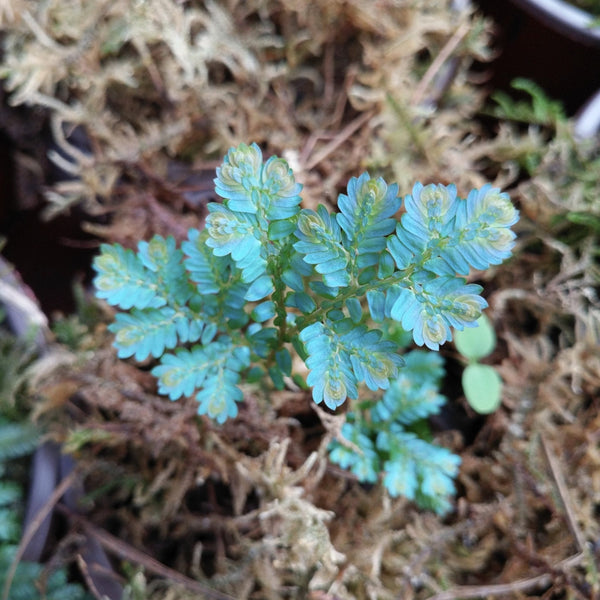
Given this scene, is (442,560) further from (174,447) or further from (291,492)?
(174,447)

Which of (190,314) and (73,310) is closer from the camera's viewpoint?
(190,314)

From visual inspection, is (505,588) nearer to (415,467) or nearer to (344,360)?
(415,467)

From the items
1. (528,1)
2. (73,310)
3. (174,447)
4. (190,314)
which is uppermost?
(528,1)

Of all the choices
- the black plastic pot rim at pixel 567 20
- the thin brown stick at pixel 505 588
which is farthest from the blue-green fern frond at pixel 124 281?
the black plastic pot rim at pixel 567 20

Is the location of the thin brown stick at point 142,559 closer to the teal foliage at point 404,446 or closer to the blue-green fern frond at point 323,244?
the teal foliage at point 404,446

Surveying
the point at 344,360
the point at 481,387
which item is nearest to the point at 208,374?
the point at 344,360

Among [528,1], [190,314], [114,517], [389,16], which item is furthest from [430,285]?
[528,1]
